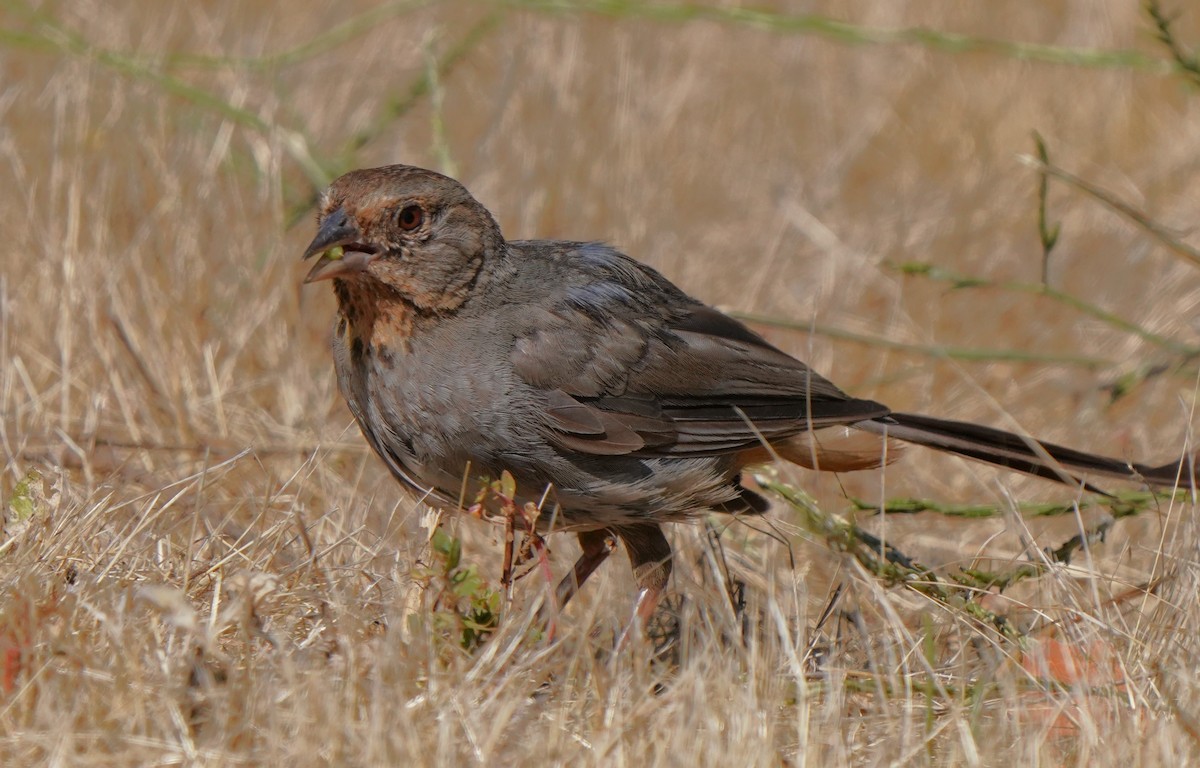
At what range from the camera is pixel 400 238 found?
3732mm

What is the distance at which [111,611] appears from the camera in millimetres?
3107

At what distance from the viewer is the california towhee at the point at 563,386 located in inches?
142

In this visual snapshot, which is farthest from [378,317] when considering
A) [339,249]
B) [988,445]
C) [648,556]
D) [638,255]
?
[638,255]

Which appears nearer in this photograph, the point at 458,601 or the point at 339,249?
the point at 458,601

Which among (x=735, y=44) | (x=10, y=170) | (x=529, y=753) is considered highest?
(x=735, y=44)

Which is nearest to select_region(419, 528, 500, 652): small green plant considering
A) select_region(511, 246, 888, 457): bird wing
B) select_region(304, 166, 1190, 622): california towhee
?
select_region(304, 166, 1190, 622): california towhee

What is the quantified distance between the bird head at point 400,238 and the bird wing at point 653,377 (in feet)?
0.76

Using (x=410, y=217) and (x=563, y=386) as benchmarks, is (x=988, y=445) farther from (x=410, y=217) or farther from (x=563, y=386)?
(x=410, y=217)

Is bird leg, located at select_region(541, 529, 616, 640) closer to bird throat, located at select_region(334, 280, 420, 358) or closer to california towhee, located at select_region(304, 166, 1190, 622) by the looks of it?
california towhee, located at select_region(304, 166, 1190, 622)

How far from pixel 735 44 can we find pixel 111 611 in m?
6.48

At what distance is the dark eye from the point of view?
375 cm

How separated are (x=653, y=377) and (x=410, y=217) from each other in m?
0.71

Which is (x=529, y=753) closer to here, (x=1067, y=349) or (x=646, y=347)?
(x=646, y=347)

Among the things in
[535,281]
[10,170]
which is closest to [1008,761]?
[535,281]
